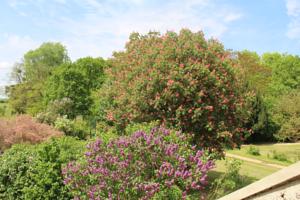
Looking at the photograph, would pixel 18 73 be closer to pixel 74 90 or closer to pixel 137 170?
pixel 74 90

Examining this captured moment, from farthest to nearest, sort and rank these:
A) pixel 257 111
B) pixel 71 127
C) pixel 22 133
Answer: pixel 257 111 < pixel 71 127 < pixel 22 133

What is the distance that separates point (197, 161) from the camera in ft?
21.7

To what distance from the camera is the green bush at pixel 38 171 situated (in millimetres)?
7483

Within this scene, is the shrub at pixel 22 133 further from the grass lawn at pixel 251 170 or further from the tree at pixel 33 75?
the tree at pixel 33 75

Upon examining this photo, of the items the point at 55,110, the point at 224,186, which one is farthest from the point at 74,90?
the point at 224,186

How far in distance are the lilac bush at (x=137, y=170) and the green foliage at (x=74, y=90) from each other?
28011mm

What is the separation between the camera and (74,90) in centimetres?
3472

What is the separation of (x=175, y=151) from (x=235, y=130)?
5106mm

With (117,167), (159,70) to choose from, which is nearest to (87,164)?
(117,167)

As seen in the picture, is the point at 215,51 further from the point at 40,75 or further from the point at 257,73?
the point at 40,75

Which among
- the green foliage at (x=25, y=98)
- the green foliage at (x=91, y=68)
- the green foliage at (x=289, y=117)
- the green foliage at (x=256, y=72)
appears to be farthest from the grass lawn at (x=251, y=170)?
the green foliage at (x=25, y=98)

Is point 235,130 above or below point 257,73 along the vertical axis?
below

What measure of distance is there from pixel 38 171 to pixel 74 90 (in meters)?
27.8

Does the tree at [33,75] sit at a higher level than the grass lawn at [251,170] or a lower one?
higher
